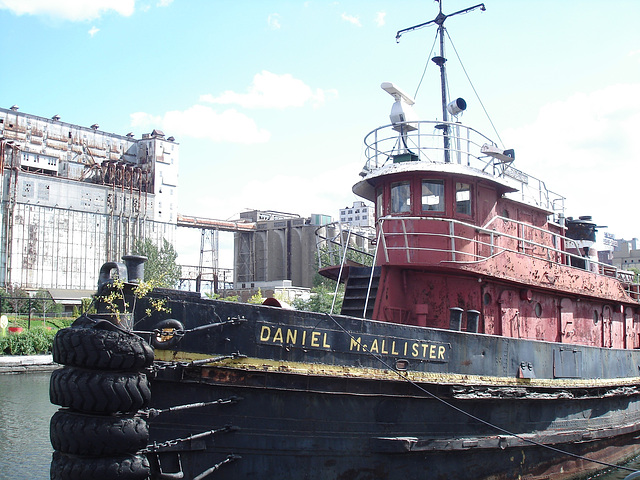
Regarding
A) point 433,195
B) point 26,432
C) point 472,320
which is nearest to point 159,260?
point 26,432

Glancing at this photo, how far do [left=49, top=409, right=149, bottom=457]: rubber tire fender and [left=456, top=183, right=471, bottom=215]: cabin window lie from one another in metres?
7.10

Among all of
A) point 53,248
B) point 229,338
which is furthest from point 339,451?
point 53,248

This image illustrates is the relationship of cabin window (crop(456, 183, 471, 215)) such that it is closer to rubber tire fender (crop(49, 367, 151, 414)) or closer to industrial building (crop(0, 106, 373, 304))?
rubber tire fender (crop(49, 367, 151, 414))

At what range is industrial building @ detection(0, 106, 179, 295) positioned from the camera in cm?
5500

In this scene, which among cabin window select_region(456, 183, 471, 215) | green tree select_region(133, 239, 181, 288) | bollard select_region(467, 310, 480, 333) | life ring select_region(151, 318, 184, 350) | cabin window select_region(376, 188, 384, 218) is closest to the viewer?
life ring select_region(151, 318, 184, 350)

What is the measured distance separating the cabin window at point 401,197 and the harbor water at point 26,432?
691 cm

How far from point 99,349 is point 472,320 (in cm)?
616

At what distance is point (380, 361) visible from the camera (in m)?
8.70

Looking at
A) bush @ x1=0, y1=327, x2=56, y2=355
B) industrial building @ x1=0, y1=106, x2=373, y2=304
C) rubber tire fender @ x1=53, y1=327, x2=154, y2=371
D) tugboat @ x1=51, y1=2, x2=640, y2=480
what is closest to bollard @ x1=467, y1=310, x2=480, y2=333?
tugboat @ x1=51, y1=2, x2=640, y2=480

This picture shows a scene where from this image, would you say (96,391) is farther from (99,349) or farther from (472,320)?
(472,320)

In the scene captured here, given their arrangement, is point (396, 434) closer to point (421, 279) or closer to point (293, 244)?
point (421, 279)

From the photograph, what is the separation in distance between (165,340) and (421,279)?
5.12m

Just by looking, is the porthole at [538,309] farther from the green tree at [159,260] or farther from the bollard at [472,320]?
the green tree at [159,260]

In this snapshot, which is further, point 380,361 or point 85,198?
point 85,198
